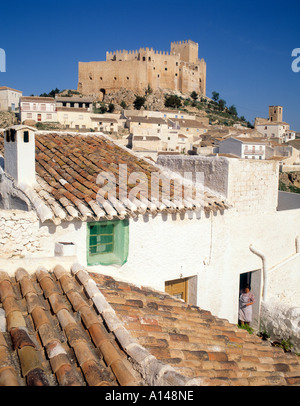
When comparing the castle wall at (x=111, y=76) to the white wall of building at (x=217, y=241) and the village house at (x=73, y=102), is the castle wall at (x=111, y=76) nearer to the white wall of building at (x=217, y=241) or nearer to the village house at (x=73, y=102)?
the village house at (x=73, y=102)

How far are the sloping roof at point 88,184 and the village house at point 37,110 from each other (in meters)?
51.7

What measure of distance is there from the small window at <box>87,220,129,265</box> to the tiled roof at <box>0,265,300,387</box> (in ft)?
4.24

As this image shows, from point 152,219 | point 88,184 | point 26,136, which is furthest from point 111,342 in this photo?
point 26,136

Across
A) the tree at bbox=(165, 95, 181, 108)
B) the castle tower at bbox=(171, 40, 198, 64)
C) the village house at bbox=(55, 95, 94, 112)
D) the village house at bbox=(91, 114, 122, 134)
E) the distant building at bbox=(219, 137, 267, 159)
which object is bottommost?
the distant building at bbox=(219, 137, 267, 159)

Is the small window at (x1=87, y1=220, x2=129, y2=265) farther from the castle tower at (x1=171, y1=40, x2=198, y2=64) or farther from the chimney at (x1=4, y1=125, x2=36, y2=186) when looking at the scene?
the castle tower at (x1=171, y1=40, x2=198, y2=64)

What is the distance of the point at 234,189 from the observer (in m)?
8.37

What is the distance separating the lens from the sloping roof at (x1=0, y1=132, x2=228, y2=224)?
620cm

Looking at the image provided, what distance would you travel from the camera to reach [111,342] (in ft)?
11.4

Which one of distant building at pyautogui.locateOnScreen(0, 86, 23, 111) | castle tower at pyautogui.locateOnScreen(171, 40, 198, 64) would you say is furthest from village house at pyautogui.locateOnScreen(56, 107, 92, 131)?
→ castle tower at pyautogui.locateOnScreen(171, 40, 198, 64)

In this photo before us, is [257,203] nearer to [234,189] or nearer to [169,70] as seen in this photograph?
[234,189]

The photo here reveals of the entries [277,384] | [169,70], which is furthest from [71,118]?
[277,384]

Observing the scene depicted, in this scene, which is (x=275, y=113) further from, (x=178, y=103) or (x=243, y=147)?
(x=243, y=147)

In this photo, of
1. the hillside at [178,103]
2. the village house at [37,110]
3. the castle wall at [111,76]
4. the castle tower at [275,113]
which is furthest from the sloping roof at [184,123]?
the castle tower at [275,113]

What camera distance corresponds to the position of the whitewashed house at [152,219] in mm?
6156
